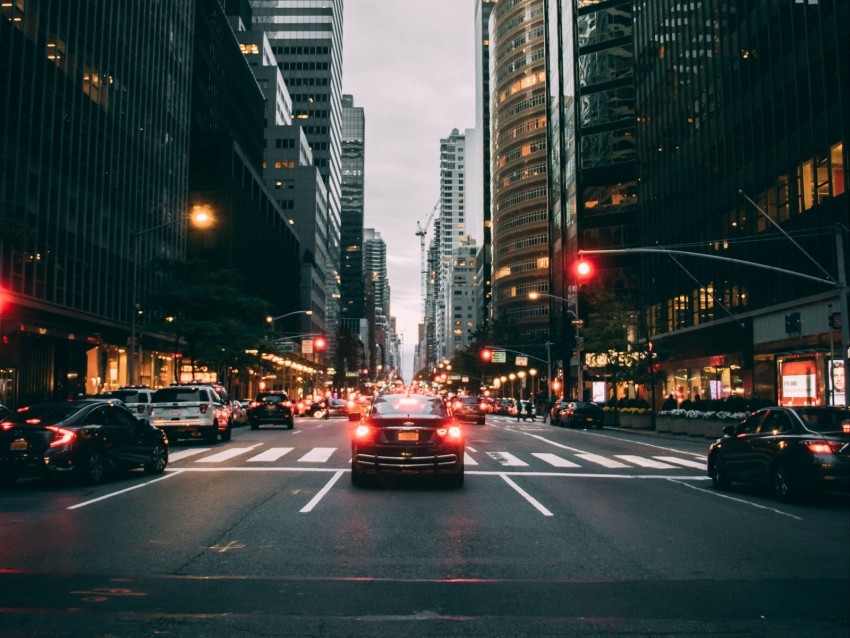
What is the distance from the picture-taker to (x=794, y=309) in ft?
124

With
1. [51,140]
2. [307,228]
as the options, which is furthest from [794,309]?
[307,228]

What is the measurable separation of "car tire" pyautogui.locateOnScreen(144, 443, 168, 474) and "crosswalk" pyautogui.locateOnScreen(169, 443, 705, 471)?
192cm

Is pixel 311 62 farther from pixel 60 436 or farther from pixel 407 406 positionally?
pixel 60 436

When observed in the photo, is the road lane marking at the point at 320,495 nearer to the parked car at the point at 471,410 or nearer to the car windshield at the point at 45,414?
the car windshield at the point at 45,414

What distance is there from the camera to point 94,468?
14711 mm

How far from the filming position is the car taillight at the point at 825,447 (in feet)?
41.5

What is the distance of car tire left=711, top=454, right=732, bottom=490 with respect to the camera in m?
15.1

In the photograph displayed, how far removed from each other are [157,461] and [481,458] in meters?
8.31

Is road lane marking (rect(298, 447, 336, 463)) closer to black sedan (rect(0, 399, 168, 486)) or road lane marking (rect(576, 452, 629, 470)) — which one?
black sedan (rect(0, 399, 168, 486))

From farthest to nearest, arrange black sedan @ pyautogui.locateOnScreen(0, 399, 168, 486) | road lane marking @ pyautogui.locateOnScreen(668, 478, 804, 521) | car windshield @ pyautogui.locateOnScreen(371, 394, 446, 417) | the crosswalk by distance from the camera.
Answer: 1. the crosswalk
2. car windshield @ pyautogui.locateOnScreen(371, 394, 446, 417)
3. black sedan @ pyautogui.locateOnScreen(0, 399, 168, 486)
4. road lane marking @ pyautogui.locateOnScreen(668, 478, 804, 521)

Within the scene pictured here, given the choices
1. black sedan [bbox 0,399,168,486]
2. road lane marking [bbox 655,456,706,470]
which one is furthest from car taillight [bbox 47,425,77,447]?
road lane marking [bbox 655,456,706,470]

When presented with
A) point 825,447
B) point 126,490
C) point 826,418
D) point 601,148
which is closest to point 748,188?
point 826,418

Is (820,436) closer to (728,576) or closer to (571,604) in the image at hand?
(728,576)

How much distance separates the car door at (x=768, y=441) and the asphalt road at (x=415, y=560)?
0.52m
